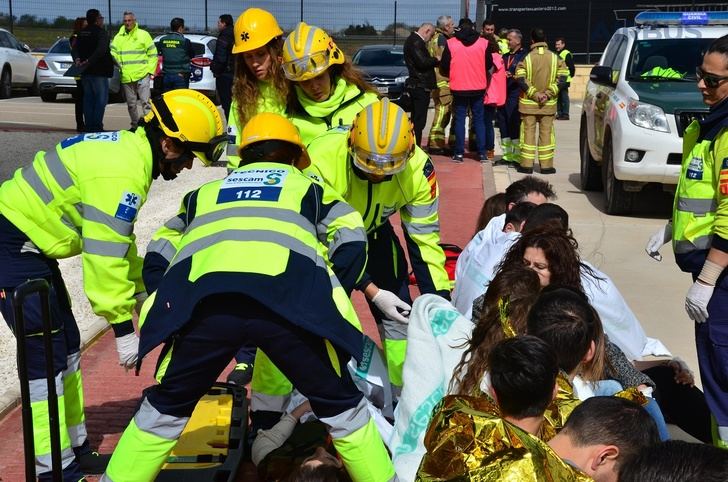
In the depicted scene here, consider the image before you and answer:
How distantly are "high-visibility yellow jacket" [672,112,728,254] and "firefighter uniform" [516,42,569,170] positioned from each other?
8.91 m

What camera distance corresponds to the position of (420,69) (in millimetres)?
14930

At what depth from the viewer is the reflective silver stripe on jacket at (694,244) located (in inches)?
186

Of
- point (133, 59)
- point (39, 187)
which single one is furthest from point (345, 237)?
point (133, 59)

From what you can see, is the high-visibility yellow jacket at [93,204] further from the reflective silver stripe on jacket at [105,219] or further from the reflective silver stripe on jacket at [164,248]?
the reflective silver stripe on jacket at [164,248]

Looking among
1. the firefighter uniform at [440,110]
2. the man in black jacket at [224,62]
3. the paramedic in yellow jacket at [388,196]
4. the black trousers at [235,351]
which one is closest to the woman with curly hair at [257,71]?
the paramedic in yellow jacket at [388,196]

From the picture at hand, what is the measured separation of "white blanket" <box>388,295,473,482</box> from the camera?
445 cm

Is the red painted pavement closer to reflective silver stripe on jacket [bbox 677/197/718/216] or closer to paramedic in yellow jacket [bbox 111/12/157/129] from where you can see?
reflective silver stripe on jacket [bbox 677/197/718/216]

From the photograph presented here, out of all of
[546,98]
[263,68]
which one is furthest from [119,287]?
[546,98]

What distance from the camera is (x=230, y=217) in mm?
3760

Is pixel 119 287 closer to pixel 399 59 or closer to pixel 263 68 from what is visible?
pixel 263 68

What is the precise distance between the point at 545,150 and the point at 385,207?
9137mm

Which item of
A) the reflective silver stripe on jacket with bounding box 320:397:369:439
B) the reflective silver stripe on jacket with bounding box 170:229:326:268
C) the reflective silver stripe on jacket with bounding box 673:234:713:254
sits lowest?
the reflective silver stripe on jacket with bounding box 320:397:369:439

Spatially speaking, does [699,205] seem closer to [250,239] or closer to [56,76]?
[250,239]

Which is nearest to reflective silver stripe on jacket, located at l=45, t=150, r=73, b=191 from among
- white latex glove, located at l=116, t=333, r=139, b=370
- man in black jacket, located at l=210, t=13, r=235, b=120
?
white latex glove, located at l=116, t=333, r=139, b=370
